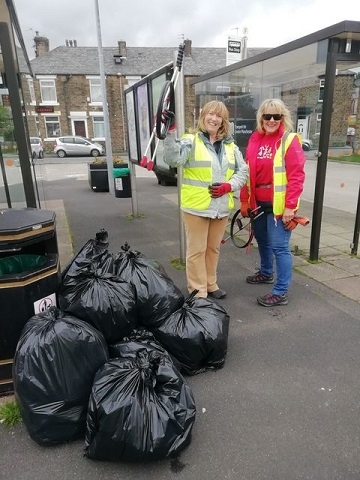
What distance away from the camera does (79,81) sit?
105 feet

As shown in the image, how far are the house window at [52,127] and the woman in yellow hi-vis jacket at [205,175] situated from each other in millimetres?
32434

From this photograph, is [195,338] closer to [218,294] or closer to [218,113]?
[218,294]

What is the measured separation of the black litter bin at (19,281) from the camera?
2184mm

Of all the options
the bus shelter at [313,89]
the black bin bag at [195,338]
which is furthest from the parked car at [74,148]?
the black bin bag at [195,338]

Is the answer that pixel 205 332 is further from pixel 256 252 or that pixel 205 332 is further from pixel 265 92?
pixel 265 92

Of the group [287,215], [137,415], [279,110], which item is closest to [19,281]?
[137,415]

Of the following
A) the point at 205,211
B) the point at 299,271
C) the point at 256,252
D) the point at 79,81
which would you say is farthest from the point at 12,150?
the point at 79,81

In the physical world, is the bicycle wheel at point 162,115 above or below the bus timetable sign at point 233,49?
below

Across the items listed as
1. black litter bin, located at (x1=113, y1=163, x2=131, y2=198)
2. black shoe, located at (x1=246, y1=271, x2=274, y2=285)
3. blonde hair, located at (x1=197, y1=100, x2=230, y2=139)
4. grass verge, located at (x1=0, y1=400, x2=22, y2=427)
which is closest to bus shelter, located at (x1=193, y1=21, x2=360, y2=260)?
black shoe, located at (x1=246, y1=271, x2=274, y2=285)

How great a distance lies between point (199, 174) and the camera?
10.2ft

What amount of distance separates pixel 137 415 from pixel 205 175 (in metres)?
1.94

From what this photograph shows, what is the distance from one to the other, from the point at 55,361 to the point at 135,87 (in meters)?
4.71

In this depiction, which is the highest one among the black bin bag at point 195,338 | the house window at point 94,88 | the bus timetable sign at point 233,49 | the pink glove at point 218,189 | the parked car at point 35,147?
the house window at point 94,88

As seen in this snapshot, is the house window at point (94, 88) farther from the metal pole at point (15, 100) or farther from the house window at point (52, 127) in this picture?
the metal pole at point (15, 100)
